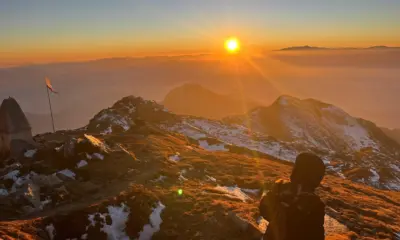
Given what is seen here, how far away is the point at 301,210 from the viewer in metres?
23.4

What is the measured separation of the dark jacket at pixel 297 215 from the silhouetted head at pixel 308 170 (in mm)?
593

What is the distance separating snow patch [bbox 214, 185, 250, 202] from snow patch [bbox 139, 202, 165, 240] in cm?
1302

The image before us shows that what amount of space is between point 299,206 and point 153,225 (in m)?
16.7

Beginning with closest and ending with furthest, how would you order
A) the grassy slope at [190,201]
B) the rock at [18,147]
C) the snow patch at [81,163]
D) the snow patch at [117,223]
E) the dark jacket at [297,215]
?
the dark jacket at [297,215] → the snow patch at [117,223] → the grassy slope at [190,201] → the snow patch at [81,163] → the rock at [18,147]

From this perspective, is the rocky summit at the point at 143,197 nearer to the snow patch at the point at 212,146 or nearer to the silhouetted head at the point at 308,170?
the silhouetted head at the point at 308,170

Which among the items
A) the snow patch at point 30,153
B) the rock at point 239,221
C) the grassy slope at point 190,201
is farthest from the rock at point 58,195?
the rock at point 239,221

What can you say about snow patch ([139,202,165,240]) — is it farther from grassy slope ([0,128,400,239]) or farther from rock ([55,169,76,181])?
rock ([55,169,76,181])

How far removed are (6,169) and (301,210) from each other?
3929 cm

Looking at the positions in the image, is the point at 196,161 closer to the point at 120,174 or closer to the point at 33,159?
the point at 120,174

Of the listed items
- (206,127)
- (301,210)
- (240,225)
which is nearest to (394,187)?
(206,127)

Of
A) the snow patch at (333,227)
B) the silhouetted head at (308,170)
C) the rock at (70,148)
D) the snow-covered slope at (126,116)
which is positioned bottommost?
the snow-covered slope at (126,116)

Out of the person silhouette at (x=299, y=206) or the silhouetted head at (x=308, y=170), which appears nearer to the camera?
the person silhouette at (x=299, y=206)

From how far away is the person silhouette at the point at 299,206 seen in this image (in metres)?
23.5

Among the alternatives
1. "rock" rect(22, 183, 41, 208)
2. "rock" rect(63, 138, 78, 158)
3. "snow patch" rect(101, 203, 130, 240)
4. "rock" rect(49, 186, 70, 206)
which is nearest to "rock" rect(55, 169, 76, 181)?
"rock" rect(49, 186, 70, 206)
